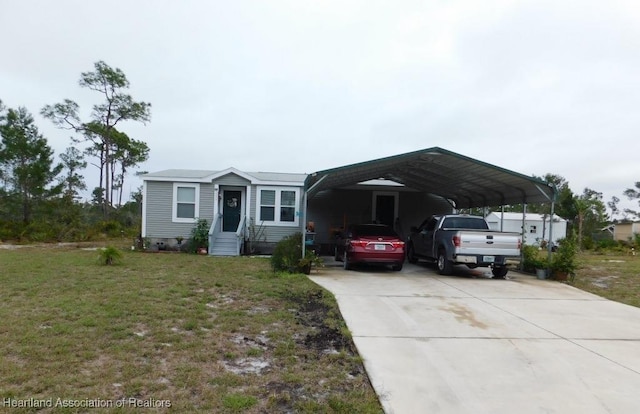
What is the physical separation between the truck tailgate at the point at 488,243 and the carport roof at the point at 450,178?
1823 millimetres

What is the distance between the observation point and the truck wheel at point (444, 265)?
11.2 meters

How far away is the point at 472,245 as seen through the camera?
34.7 ft

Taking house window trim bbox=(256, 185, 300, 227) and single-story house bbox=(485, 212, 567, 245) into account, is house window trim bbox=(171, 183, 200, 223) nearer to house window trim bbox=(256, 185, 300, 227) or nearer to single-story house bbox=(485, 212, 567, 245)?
house window trim bbox=(256, 185, 300, 227)

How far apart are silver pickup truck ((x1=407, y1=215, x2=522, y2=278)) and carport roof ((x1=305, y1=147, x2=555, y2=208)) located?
1.58 meters

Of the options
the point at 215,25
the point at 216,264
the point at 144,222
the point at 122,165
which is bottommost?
the point at 216,264

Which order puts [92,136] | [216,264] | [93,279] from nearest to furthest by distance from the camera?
[93,279] → [216,264] → [92,136]

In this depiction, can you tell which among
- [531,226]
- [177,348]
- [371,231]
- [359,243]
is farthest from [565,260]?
[531,226]

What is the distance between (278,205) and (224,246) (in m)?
2.68

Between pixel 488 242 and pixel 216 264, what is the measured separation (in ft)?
25.4

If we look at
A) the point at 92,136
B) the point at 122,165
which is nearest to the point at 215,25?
the point at 92,136

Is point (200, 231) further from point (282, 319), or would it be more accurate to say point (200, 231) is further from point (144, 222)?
point (282, 319)

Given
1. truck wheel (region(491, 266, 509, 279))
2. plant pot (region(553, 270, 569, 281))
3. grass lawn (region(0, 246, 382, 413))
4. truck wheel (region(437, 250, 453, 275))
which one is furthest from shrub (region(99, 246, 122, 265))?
plant pot (region(553, 270, 569, 281))

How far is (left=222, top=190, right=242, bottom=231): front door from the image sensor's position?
16.6 m

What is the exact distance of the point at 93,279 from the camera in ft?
28.4
